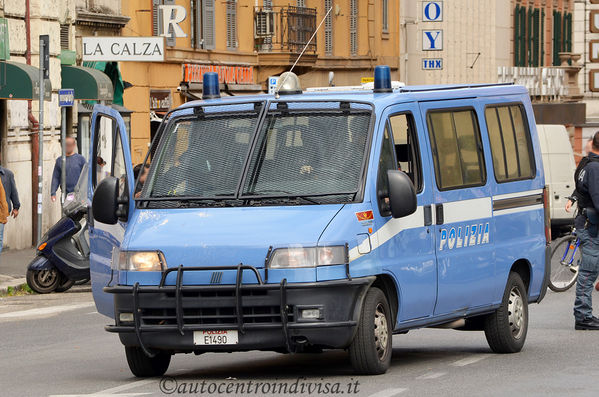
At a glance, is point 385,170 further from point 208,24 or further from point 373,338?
point 208,24

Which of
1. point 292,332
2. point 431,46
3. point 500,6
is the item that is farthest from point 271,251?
point 500,6

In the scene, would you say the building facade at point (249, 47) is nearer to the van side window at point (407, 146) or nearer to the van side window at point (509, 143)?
the van side window at point (509, 143)

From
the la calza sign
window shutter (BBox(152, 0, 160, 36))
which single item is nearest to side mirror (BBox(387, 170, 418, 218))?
the la calza sign

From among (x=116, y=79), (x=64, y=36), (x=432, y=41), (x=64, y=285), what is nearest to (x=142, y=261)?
(x=64, y=285)

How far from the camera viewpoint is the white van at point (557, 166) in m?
31.4

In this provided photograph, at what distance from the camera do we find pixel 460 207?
12320 mm

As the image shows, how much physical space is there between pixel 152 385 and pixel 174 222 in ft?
3.64

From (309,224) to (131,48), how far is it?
1735 centimetres

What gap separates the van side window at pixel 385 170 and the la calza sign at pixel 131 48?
640 inches

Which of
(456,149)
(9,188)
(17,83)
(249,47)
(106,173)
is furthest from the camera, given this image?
(249,47)

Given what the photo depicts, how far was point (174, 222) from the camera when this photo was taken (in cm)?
1102

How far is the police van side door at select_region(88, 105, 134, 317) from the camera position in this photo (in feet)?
39.7

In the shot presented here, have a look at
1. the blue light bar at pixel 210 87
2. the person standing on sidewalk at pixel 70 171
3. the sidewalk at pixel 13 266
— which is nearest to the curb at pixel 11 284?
the sidewalk at pixel 13 266

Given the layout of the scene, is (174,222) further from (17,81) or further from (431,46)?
(431,46)
